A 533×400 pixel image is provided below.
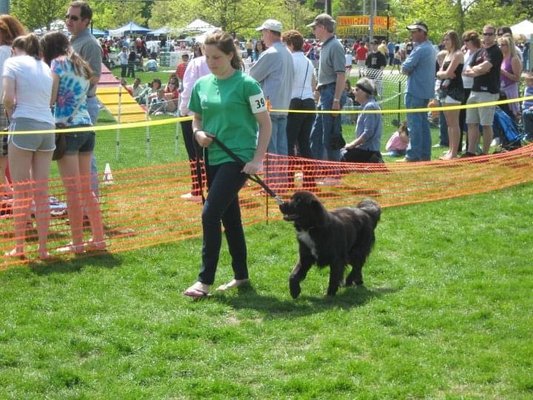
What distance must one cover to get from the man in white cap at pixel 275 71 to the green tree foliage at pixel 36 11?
104ft

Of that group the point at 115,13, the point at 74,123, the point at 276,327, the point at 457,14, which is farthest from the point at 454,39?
the point at 115,13

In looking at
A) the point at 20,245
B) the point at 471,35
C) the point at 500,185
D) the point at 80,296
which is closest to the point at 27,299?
the point at 80,296

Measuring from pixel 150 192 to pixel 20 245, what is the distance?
285 centimetres

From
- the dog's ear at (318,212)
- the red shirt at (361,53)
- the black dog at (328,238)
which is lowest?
the black dog at (328,238)

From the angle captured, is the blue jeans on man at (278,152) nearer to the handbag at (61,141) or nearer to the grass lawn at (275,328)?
the grass lawn at (275,328)

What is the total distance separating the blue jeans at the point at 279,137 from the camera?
10.3 metres

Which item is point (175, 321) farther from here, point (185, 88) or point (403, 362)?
point (185, 88)

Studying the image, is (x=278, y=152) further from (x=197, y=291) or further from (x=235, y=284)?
(x=197, y=291)

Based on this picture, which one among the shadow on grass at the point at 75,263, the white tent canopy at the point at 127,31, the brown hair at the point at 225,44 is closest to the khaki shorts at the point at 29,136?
the shadow on grass at the point at 75,263

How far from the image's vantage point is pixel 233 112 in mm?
6426

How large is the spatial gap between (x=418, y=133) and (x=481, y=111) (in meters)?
1.04

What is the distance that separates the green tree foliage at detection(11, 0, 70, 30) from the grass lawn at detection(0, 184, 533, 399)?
33980 millimetres

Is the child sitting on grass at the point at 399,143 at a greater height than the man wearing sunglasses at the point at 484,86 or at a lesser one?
lesser

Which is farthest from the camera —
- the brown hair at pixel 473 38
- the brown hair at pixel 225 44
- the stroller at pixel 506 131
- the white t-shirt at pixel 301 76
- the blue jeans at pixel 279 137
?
the stroller at pixel 506 131
